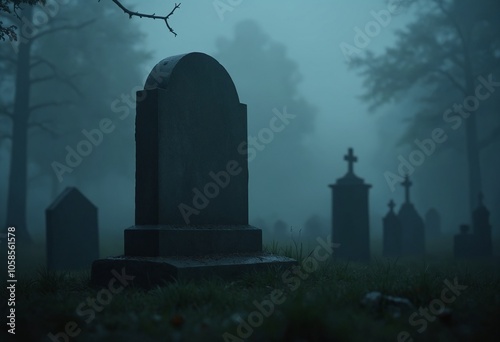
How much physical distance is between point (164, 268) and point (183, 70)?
7.67 feet

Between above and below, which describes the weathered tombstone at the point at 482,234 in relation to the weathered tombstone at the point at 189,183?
below

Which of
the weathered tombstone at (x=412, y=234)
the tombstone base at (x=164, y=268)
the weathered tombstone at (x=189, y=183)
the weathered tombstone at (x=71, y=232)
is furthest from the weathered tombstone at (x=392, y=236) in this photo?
the tombstone base at (x=164, y=268)

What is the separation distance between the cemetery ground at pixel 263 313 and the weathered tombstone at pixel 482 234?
9512 mm

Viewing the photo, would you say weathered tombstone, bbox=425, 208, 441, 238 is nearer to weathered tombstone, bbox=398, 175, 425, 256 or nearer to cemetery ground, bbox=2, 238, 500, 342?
weathered tombstone, bbox=398, 175, 425, 256

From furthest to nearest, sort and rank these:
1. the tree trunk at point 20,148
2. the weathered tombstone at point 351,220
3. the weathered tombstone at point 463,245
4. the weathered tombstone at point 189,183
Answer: the tree trunk at point 20,148 < the weathered tombstone at point 463,245 < the weathered tombstone at point 351,220 < the weathered tombstone at point 189,183

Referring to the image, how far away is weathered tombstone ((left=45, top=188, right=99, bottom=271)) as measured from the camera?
32.4 feet

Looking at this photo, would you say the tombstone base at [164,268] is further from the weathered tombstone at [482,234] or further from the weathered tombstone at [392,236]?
the weathered tombstone at [482,234]

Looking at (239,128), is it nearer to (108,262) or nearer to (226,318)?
(108,262)

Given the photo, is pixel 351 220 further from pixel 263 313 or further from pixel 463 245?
pixel 263 313

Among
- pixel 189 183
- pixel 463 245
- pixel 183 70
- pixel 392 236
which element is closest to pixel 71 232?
pixel 189 183

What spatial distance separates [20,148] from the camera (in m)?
17.8

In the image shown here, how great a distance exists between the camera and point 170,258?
5.11m

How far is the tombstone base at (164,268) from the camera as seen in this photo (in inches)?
188

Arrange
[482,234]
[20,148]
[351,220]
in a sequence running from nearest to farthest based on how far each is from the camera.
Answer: [351,220], [482,234], [20,148]
